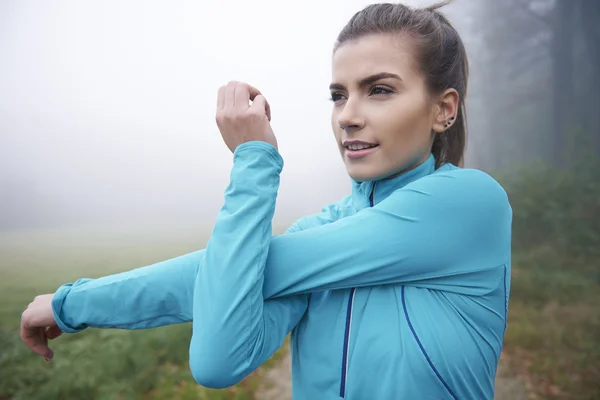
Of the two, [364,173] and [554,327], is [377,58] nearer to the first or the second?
[364,173]

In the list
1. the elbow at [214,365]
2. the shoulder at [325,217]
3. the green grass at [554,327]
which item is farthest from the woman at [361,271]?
the green grass at [554,327]

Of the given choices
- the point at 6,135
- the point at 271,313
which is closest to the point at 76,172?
the point at 6,135

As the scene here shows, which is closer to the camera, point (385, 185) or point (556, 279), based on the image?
point (385, 185)

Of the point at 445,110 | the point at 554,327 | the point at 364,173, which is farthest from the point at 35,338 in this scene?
the point at 554,327

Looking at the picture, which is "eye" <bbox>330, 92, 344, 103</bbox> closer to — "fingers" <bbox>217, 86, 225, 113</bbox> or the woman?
the woman

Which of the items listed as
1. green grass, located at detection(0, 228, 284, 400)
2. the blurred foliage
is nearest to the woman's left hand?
green grass, located at detection(0, 228, 284, 400)

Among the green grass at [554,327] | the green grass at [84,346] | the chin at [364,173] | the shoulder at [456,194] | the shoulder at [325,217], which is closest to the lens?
the shoulder at [456,194]

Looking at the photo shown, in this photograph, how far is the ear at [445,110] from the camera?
3.20 ft

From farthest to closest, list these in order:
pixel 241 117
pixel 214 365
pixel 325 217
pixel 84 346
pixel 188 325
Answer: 1. pixel 188 325
2. pixel 84 346
3. pixel 325 217
4. pixel 241 117
5. pixel 214 365

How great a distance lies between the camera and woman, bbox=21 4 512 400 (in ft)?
2.43

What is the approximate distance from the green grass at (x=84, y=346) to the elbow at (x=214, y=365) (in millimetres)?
1490

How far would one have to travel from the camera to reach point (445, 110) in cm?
99

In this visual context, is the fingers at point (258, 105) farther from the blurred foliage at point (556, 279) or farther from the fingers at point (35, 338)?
the blurred foliage at point (556, 279)

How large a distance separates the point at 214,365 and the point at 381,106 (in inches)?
23.0
